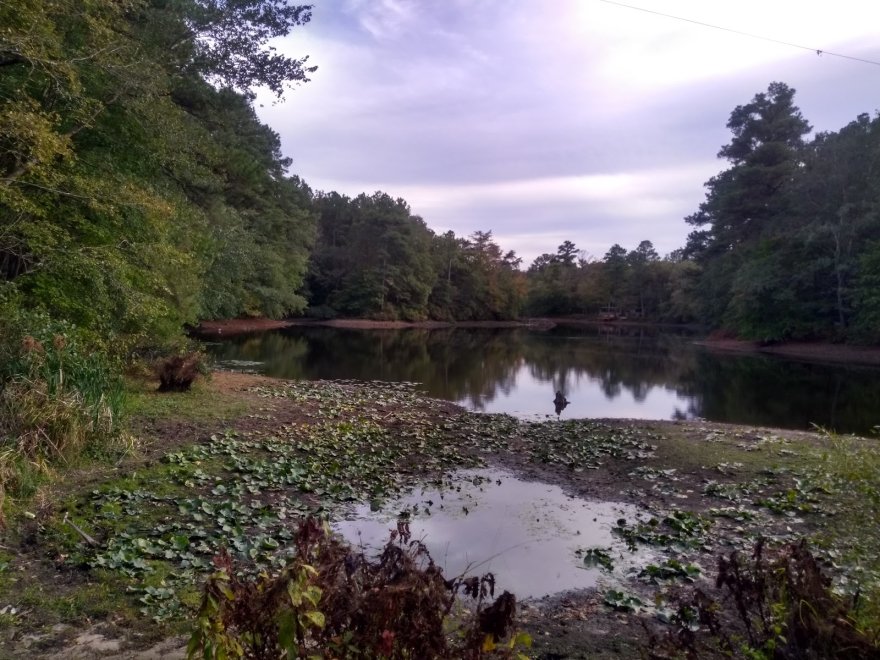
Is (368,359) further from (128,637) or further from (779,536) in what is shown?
(128,637)

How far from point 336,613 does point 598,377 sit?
26.5 meters

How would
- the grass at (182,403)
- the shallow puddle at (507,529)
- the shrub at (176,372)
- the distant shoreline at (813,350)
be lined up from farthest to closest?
the distant shoreline at (813,350), the shrub at (176,372), the grass at (182,403), the shallow puddle at (507,529)

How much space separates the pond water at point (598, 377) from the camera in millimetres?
19266

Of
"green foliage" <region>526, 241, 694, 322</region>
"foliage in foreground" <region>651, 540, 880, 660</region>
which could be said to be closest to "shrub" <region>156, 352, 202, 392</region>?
"foliage in foreground" <region>651, 540, 880, 660</region>

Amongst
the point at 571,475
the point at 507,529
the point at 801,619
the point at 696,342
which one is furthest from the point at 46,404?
the point at 696,342

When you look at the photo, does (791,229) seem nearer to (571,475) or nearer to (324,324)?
(571,475)

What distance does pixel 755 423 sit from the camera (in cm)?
1747

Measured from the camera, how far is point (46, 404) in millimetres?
7316

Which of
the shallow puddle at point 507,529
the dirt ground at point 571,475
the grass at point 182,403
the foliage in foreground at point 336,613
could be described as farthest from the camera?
the grass at point 182,403

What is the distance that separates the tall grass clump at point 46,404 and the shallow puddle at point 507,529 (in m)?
3.22

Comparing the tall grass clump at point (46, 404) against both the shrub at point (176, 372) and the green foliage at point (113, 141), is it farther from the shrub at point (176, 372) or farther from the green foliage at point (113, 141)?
the shrub at point (176, 372)

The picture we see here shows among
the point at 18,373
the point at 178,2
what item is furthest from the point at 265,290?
the point at 18,373

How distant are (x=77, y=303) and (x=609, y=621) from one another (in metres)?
9.42

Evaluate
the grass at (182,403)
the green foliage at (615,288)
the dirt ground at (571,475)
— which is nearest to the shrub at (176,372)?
the grass at (182,403)
